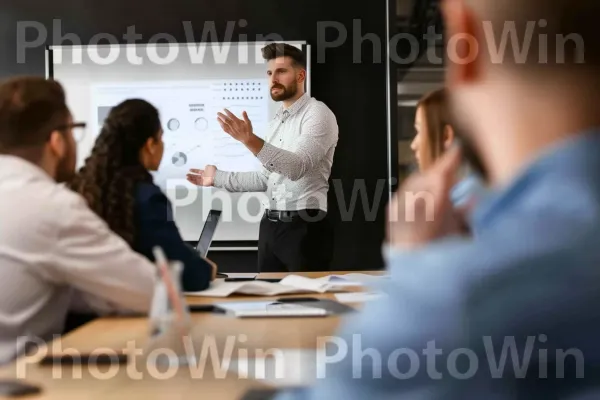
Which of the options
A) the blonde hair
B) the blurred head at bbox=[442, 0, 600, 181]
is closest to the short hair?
the blurred head at bbox=[442, 0, 600, 181]

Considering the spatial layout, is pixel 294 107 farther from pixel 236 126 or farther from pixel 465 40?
pixel 465 40

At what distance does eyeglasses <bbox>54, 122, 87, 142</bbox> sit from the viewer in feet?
1.59

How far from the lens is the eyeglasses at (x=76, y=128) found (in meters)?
0.48

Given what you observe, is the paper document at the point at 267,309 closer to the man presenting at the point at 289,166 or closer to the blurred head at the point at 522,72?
the man presenting at the point at 289,166

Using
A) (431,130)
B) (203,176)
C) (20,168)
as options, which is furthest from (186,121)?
(431,130)

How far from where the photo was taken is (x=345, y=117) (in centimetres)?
179

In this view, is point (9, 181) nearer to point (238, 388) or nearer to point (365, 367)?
point (238, 388)

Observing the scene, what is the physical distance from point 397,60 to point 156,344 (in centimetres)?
28

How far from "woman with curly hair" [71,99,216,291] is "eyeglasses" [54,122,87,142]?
38mm

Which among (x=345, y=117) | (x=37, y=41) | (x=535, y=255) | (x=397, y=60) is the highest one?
(x=37, y=41)

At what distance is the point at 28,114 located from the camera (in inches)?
19.3

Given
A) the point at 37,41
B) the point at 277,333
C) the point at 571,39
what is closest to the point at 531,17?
the point at 571,39

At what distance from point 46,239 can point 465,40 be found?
1.45 feet

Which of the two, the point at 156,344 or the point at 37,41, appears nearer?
the point at 156,344
